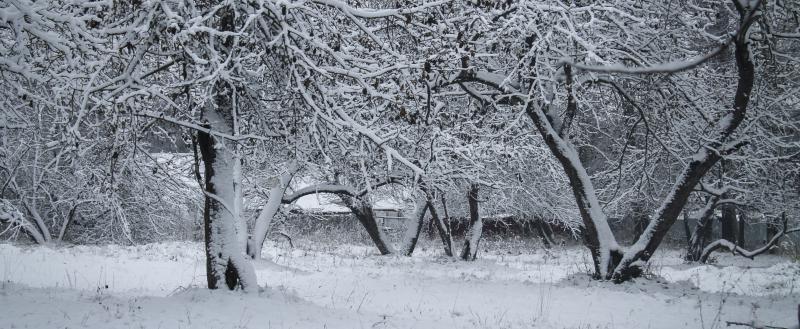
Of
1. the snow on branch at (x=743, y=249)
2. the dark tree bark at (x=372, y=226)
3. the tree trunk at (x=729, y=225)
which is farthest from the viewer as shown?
the tree trunk at (x=729, y=225)

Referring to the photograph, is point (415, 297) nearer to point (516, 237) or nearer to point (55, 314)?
point (55, 314)

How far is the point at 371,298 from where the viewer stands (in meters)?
8.81

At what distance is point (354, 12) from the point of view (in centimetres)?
550

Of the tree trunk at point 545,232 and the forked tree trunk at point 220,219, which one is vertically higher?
the forked tree trunk at point 220,219

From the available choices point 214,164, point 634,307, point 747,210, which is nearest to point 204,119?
point 214,164

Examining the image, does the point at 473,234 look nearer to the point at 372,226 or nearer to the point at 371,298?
the point at 372,226

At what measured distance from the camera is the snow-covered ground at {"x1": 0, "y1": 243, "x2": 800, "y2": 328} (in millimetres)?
6000

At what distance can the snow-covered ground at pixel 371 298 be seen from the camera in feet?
19.7

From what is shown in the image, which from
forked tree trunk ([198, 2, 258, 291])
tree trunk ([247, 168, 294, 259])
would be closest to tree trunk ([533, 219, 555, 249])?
tree trunk ([247, 168, 294, 259])

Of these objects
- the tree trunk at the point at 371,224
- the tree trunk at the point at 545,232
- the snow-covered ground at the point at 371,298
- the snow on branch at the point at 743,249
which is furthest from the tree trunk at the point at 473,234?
the tree trunk at the point at 545,232

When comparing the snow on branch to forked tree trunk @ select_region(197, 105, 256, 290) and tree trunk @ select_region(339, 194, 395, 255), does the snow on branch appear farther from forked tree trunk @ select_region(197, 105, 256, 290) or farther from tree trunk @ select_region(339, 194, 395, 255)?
forked tree trunk @ select_region(197, 105, 256, 290)

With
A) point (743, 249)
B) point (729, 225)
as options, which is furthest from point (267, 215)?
point (729, 225)

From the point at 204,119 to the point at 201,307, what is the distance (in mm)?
2400

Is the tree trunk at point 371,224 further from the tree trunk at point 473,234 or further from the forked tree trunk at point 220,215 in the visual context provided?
the forked tree trunk at point 220,215
